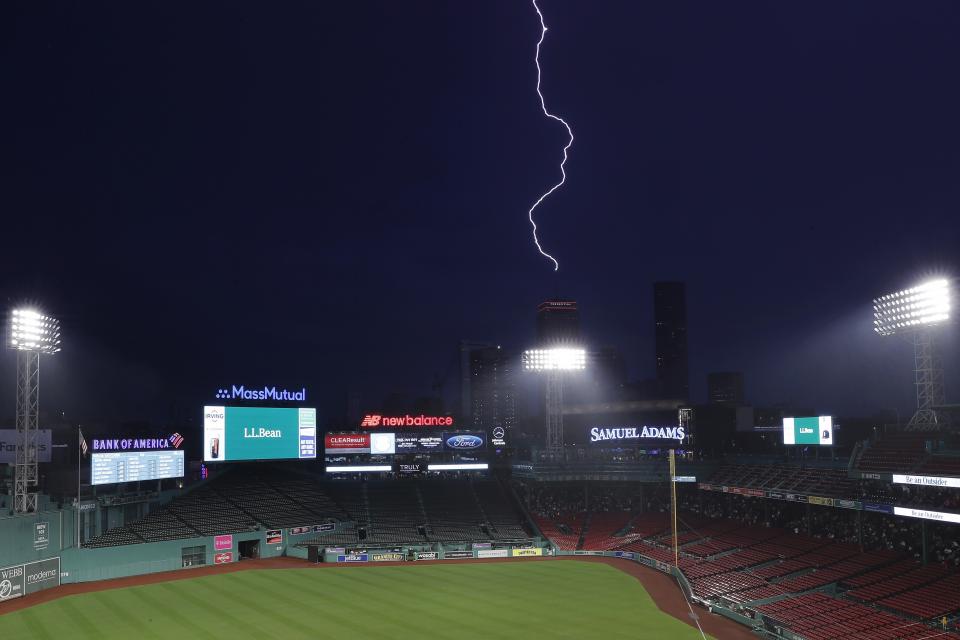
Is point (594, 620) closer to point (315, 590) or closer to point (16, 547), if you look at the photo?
point (315, 590)

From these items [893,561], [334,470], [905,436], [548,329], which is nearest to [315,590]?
[334,470]

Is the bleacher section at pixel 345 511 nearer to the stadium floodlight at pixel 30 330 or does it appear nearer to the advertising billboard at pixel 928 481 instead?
the stadium floodlight at pixel 30 330

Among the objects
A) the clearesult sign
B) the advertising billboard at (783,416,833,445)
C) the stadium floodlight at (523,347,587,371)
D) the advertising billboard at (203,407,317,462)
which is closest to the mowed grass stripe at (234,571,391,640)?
the clearesult sign

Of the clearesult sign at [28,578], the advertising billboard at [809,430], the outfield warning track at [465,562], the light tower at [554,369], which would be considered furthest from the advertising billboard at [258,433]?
the advertising billboard at [809,430]

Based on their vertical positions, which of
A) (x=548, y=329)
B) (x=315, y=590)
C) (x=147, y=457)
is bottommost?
(x=315, y=590)

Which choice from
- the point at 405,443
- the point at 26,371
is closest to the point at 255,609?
the point at 26,371

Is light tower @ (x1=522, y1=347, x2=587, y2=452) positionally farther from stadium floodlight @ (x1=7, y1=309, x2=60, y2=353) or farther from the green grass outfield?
stadium floodlight @ (x1=7, y1=309, x2=60, y2=353)

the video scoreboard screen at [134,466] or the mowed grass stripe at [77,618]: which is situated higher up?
the video scoreboard screen at [134,466]
